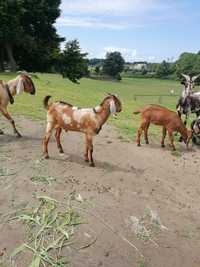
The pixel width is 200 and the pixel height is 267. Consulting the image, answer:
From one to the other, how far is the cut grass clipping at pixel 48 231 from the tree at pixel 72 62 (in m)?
33.2

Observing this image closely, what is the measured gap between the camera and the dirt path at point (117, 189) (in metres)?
6.80

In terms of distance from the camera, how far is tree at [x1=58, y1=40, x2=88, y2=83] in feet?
134

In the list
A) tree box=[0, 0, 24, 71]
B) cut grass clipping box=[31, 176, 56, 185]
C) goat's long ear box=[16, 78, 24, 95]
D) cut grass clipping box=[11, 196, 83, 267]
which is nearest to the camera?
cut grass clipping box=[11, 196, 83, 267]

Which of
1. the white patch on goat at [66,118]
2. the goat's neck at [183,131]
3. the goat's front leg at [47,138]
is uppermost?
the white patch on goat at [66,118]

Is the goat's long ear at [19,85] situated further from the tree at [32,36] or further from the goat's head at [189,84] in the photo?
the tree at [32,36]

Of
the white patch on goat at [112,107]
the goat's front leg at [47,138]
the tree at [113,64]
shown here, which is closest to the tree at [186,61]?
the tree at [113,64]

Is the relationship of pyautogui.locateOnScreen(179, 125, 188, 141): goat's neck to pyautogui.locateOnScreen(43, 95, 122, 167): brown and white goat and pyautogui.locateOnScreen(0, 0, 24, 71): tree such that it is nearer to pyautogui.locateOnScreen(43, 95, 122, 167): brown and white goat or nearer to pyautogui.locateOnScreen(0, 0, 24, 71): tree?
pyautogui.locateOnScreen(43, 95, 122, 167): brown and white goat

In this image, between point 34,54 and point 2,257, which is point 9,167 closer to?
point 2,257

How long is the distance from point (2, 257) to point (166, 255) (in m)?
2.49

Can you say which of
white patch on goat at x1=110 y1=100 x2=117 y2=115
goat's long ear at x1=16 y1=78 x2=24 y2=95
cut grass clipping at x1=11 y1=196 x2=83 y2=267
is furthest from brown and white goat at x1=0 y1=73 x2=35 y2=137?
cut grass clipping at x1=11 y1=196 x2=83 y2=267

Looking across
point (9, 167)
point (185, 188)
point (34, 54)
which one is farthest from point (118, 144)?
point (34, 54)

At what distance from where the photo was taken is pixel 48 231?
6895 mm

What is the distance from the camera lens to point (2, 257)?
6289 millimetres

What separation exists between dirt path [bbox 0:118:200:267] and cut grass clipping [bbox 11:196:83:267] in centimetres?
17
